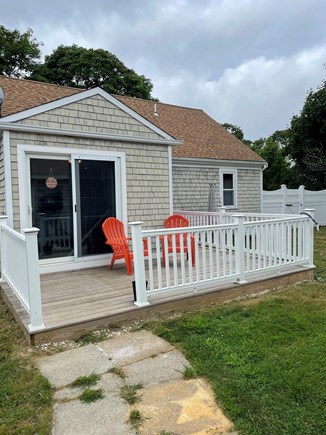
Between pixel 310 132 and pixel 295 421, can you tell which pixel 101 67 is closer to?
pixel 310 132

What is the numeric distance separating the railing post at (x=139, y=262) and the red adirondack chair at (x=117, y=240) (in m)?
1.55

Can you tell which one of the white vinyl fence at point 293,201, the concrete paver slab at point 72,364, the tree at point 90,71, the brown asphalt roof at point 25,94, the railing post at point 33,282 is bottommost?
the concrete paver slab at point 72,364

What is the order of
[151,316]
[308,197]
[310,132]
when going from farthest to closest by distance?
[310,132], [308,197], [151,316]

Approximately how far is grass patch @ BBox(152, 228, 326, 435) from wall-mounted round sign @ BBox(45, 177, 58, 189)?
10.5ft

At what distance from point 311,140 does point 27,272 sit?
1735cm

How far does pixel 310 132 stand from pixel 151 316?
16.6 meters

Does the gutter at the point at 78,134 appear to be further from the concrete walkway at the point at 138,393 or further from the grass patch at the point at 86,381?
the grass patch at the point at 86,381

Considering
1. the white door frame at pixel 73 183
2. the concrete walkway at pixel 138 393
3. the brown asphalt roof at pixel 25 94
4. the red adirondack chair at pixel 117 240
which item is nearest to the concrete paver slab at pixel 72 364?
the concrete walkway at pixel 138 393

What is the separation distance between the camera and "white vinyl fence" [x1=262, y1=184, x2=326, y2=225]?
13.0 meters

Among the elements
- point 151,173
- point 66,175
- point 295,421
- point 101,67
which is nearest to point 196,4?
point 151,173

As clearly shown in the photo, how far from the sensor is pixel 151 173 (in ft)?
22.1

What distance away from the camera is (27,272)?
3.25 meters

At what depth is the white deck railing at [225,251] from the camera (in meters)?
3.97

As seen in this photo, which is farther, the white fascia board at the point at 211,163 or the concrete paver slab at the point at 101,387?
the white fascia board at the point at 211,163
